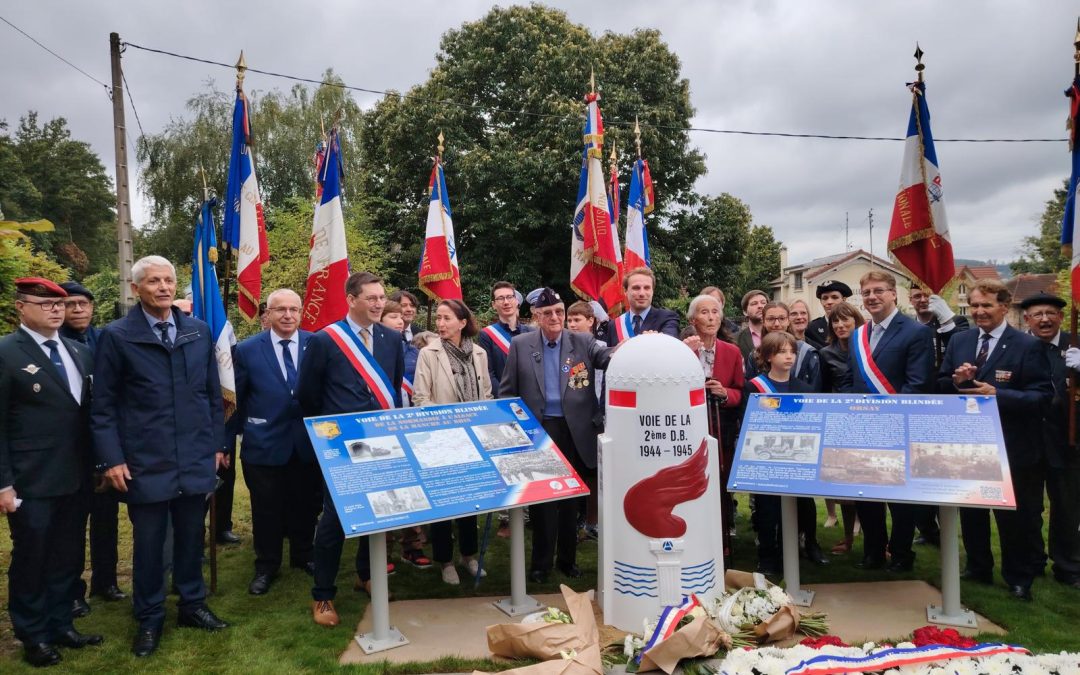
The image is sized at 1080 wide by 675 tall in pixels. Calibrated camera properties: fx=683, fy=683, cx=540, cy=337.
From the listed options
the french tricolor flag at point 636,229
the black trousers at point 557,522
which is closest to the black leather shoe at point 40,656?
the black trousers at point 557,522

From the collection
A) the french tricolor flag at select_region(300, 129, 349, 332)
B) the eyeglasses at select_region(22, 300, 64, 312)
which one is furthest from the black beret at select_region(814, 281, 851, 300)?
the eyeglasses at select_region(22, 300, 64, 312)

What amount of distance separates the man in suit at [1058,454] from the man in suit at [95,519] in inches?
266

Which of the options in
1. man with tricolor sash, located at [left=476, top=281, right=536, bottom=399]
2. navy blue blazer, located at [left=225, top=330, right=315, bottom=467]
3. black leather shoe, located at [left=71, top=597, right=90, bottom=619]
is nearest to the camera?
black leather shoe, located at [left=71, top=597, right=90, bottom=619]

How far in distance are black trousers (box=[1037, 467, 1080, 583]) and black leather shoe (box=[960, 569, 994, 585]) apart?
0.34m

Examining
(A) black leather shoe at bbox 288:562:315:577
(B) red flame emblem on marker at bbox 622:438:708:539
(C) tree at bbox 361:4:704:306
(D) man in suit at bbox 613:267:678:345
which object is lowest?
(A) black leather shoe at bbox 288:562:315:577

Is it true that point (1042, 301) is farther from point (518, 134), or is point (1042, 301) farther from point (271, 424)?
point (518, 134)

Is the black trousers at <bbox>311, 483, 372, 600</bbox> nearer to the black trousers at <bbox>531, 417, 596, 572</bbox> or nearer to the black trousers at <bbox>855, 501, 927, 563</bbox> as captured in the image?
the black trousers at <bbox>531, 417, 596, 572</bbox>

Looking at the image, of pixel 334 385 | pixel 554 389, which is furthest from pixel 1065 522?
pixel 334 385

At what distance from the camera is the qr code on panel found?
4057mm

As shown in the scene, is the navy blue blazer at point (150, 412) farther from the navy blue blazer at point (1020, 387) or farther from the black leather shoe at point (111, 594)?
the navy blue blazer at point (1020, 387)

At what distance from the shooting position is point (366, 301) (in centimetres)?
475

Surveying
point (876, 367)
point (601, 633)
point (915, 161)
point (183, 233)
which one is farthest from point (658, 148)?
point (183, 233)

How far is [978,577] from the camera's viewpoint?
17.0ft

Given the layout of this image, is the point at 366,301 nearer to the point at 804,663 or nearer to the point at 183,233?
the point at 804,663
